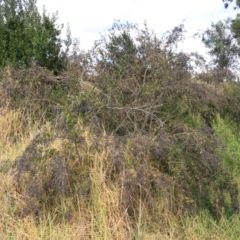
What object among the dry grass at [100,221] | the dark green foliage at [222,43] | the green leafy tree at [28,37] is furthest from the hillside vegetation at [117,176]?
the dark green foliage at [222,43]

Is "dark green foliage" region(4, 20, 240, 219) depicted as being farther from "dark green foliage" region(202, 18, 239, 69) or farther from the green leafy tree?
"dark green foliage" region(202, 18, 239, 69)

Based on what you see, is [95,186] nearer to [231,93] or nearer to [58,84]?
[58,84]

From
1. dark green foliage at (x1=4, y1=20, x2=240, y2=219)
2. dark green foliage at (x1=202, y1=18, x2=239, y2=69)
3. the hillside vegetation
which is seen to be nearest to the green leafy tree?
dark green foliage at (x1=4, y1=20, x2=240, y2=219)

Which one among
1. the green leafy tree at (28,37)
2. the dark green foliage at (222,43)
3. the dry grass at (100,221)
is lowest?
the dry grass at (100,221)

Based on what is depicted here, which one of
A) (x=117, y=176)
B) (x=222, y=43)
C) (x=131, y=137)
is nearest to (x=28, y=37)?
(x=131, y=137)

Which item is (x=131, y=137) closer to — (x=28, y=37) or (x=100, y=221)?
(x=100, y=221)

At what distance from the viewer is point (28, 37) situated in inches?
323

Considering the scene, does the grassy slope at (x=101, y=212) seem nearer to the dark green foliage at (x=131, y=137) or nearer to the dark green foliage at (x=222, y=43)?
the dark green foliage at (x=131, y=137)

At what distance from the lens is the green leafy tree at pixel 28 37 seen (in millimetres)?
8031

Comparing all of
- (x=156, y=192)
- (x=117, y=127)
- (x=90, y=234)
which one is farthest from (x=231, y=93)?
(x=90, y=234)

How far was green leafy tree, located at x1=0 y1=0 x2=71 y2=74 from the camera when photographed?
26.3 feet

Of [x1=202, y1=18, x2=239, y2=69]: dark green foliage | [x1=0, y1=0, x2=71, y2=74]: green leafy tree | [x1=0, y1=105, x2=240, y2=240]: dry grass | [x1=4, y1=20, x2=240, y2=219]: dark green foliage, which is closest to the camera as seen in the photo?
[x1=0, y1=105, x2=240, y2=240]: dry grass

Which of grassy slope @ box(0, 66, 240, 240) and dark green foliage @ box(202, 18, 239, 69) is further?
dark green foliage @ box(202, 18, 239, 69)

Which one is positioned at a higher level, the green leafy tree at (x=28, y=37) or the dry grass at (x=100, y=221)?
the green leafy tree at (x=28, y=37)
